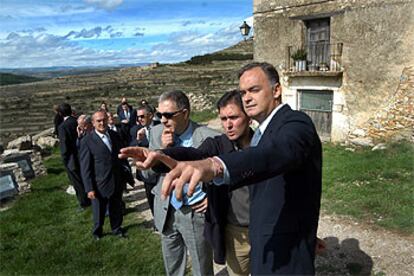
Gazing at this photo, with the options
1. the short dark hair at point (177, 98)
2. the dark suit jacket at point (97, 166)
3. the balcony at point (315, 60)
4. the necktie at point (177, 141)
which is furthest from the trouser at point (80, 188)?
the balcony at point (315, 60)

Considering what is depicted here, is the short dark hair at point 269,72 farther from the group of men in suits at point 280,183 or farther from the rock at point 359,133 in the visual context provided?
the rock at point 359,133

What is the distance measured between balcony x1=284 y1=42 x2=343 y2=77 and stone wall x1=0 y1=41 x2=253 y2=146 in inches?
94.2

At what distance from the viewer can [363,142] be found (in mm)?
11000

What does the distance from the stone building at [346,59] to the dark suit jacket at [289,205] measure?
378 inches

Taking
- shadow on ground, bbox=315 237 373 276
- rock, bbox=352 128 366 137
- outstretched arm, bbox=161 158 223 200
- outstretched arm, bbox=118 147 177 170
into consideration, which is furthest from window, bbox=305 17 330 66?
outstretched arm, bbox=161 158 223 200

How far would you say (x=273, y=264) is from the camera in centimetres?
186

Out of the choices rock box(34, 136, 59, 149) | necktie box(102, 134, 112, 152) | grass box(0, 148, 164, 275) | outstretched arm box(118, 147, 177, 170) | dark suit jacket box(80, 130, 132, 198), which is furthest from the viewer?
rock box(34, 136, 59, 149)

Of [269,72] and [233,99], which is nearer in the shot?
[269,72]

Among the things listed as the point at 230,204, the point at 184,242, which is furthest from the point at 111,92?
the point at 230,204

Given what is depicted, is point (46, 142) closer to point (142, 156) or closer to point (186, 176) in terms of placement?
point (142, 156)

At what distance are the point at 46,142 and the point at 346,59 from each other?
11.5 metres

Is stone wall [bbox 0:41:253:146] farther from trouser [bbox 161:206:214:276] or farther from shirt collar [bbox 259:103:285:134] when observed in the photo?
shirt collar [bbox 259:103:285:134]

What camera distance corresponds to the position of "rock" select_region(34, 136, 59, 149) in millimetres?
13635

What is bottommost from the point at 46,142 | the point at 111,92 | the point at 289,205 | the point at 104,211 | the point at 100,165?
the point at 46,142
